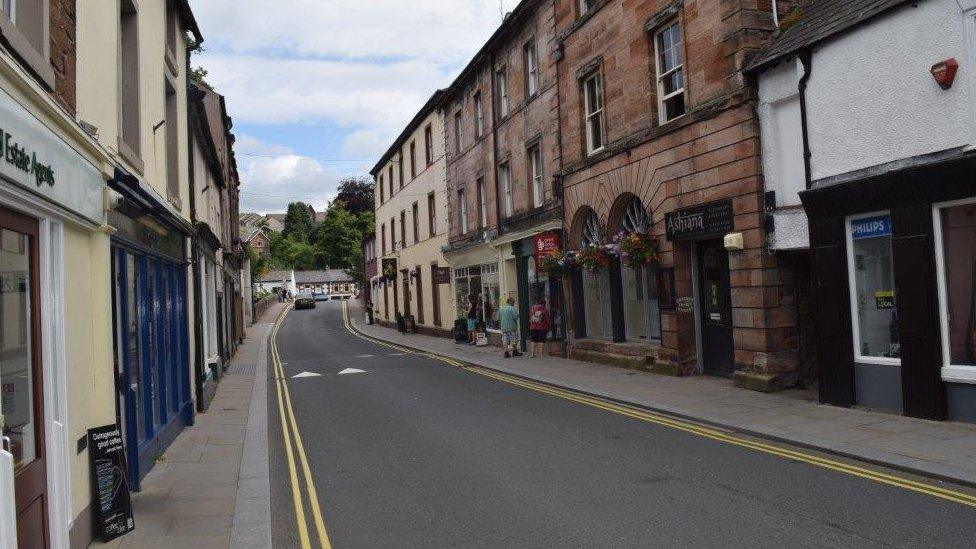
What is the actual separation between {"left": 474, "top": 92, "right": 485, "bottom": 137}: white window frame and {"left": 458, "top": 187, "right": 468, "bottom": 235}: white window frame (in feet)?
9.16

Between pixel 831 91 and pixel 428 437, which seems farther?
pixel 831 91

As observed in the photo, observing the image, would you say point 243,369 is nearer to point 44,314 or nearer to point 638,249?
point 638,249

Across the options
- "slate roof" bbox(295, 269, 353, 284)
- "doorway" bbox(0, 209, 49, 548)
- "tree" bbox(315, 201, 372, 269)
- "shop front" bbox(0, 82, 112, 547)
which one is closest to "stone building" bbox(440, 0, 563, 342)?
"shop front" bbox(0, 82, 112, 547)

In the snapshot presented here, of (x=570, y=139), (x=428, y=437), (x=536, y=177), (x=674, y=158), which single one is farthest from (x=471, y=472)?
(x=536, y=177)

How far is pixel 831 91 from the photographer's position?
33.1ft

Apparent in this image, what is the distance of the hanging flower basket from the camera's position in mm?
14188

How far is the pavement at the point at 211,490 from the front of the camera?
565 centimetres

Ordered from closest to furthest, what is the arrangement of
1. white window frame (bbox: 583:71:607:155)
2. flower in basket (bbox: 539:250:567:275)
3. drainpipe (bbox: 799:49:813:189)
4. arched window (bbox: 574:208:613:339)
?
drainpipe (bbox: 799:49:813:189) → white window frame (bbox: 583:71:607:155) → arched window (bbox: 574:208:613:339) → flower in basket (bbox: 539:250:567:275)

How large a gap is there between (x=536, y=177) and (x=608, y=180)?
16.3 ft

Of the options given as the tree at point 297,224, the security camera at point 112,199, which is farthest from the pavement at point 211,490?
the tree at point 297,224

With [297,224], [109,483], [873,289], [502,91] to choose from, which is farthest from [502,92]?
[297,224]

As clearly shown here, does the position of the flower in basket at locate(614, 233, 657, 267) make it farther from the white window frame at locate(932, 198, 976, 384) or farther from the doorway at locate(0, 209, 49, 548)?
the doorway at locate(0, 209, 49, 548)

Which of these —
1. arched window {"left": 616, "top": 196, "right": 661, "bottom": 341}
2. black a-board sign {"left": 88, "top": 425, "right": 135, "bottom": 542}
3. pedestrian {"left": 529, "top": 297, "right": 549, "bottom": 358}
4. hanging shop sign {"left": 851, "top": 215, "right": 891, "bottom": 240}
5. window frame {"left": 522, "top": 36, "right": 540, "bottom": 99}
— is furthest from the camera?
window frame {"left": 522, "top": 36, "right": 540, "bottom": 99}

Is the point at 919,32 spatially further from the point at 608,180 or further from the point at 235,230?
the point at 235,230
